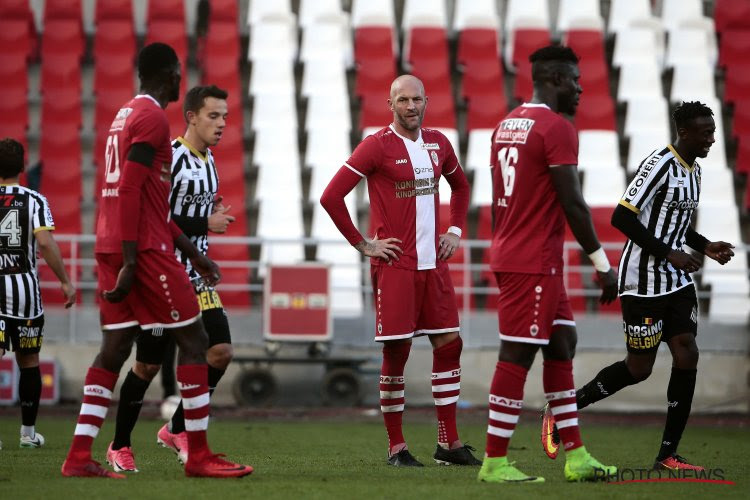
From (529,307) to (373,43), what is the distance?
12188mm

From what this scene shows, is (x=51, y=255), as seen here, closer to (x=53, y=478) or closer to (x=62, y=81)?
(x=53, y=478)

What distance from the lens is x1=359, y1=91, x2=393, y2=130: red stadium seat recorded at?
16531 mm

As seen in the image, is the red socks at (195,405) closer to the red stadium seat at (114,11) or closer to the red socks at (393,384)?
the red socks at (393,384)

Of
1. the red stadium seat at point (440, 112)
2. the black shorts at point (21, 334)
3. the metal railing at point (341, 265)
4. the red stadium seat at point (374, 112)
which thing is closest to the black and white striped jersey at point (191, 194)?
the black shorts at point (21, 334)

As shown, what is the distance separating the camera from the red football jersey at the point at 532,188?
602cm

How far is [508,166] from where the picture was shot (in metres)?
6.13

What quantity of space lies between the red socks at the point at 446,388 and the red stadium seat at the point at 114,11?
11.6m

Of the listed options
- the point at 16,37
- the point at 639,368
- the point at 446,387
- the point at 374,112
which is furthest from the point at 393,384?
the point at 16,37

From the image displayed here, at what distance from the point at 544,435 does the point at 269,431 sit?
3.75 metres

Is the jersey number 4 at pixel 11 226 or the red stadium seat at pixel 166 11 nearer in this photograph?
the jersey number 4 at pixel 11 226

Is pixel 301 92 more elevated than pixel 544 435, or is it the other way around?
pixel 301 92

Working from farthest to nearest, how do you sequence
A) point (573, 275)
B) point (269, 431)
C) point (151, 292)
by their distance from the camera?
point (573, 275), point (269, 431), point (151, 292)

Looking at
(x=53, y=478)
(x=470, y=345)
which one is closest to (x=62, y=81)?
(x=470, y=345)

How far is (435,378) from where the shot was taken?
7.72 meters
